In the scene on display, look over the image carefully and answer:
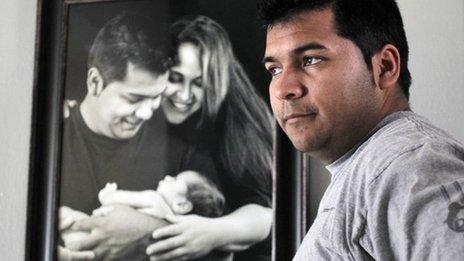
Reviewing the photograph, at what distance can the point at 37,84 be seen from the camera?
5.48ft

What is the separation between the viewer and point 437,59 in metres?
1.38

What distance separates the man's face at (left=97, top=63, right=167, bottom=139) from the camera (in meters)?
1.57

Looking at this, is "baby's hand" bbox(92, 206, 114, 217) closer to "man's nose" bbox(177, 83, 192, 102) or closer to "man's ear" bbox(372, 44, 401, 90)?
"man's nose" bbox(177, 83, 192, 102)

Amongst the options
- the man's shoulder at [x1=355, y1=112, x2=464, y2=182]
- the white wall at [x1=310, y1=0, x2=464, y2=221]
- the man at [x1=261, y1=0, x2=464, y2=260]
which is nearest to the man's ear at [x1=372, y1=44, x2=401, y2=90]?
the man at [x1=261, y1=0, x2=464, y2=260]

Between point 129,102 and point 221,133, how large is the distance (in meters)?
0.25

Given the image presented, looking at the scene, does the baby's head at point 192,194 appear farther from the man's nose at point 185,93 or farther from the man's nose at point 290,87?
the man's nose at point 290,87

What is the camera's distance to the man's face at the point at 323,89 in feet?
2.66

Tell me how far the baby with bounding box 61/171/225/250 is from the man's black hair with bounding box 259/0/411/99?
27.2 inches

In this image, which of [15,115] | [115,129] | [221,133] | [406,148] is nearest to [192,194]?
[221,133]

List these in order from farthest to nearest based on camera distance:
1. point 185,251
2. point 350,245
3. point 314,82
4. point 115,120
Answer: point 115,120
point 185,251
point 314,82
point 350,245

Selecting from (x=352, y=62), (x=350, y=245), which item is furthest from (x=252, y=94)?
(x=350, y=245)

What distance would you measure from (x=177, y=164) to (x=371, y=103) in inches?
31.2

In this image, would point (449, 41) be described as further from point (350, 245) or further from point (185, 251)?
point (350, 245)

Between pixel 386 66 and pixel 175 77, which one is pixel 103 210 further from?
pixel 386 66
